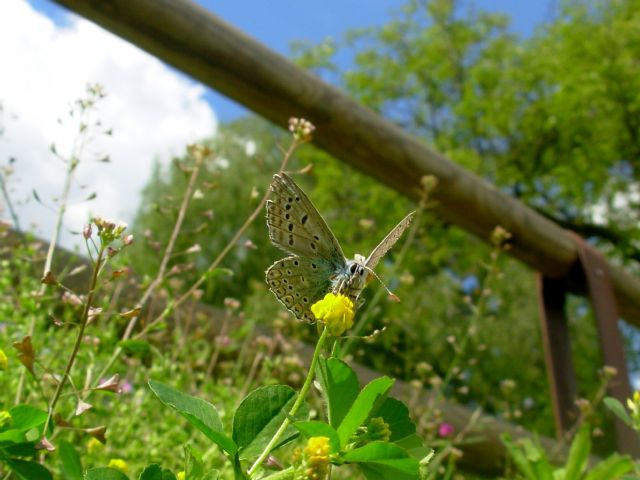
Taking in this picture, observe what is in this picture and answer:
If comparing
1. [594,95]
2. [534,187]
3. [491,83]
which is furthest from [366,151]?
[491,83]

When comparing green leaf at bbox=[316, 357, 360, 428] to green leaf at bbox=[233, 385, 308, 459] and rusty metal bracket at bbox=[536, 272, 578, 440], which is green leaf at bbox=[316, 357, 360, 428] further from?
rusty metal bracket at bbox=[536, 272, 578, 440]

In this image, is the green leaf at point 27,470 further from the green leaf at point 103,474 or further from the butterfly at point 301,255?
the butterfly at point 301,255

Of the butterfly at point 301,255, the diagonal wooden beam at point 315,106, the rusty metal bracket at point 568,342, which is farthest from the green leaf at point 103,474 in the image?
the rusty metal bracket at point 568,342

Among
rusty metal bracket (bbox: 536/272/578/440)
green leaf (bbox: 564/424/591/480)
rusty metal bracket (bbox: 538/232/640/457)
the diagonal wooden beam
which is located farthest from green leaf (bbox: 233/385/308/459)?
rusty metal bracket (bbox: 536/272/578/440)

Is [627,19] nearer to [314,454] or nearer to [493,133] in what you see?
[493,133]

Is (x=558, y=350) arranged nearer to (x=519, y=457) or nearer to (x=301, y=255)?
(x=519, y=457)
